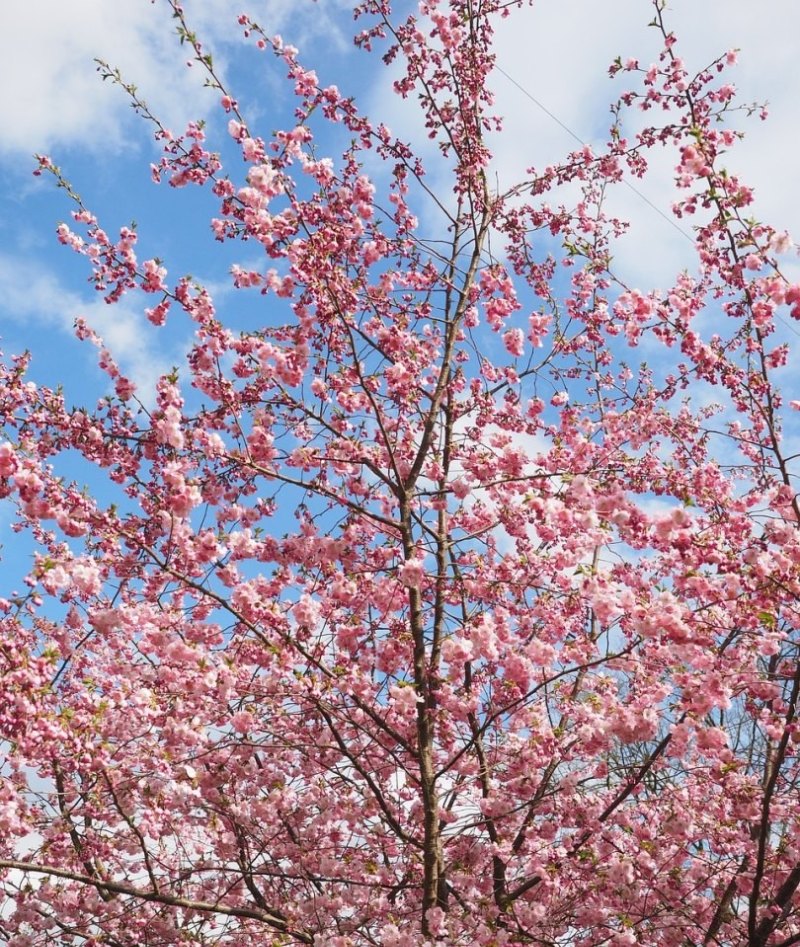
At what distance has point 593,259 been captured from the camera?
333 inches

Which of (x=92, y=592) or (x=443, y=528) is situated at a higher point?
(x=443, y=528)

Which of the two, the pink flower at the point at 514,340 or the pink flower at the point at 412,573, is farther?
the pink flower at the point at 514,340

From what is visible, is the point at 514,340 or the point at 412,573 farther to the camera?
the point at 514,340

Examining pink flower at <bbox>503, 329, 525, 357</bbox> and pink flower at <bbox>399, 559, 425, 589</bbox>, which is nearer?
pink flower at <bbox>399, 559, 425, 589</bbox>

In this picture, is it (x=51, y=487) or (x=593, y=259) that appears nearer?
(x=51, y=487)

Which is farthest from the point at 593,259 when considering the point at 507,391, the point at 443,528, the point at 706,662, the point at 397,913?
the point at 397,913

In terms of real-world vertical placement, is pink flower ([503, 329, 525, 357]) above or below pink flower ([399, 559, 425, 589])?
above

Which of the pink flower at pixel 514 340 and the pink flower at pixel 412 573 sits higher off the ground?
the pink flower at pixel 514 340

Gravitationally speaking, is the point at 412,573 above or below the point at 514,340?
below

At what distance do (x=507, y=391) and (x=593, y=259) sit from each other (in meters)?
1.64

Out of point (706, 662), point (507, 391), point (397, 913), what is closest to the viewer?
point (706, 662)

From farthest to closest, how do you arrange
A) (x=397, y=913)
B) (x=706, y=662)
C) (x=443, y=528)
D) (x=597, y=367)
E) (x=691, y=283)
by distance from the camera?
1. (x=597, y=367)
2. (x=691, y=283)
3. (x=443, y=528)
4. (x=397, y=913)
5. (x=706, y=662)

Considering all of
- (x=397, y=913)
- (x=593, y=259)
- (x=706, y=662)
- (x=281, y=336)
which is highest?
(x=593, y=259)

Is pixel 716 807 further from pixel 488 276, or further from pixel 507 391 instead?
pixel 488 276
